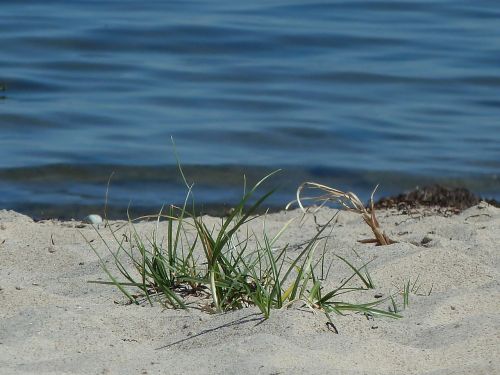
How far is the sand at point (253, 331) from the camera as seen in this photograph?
2707 mm

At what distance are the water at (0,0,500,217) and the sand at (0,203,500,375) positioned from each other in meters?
3.03

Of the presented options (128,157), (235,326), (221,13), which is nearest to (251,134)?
(128,157)

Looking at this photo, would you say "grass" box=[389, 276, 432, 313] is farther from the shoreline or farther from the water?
the water

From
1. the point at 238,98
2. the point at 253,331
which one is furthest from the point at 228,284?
the point at 238,98

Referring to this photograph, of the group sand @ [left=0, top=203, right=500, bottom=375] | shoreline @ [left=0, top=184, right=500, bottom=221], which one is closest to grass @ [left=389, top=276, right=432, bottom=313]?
sand @ [left=0, top=203, right=500, bottom=375]

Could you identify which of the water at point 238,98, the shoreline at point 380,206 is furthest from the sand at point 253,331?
the water at point 238,98

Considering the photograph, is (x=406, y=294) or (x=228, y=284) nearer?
(x=228, y=284)

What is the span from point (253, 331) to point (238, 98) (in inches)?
249

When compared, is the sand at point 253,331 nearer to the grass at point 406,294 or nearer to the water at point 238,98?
Answer: the grass at point 406,294

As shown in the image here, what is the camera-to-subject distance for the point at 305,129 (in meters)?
8.30

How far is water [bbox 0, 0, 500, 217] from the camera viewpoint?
23.9 feet

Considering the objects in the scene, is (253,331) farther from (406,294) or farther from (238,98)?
(238,98)

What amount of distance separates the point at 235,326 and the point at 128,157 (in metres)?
4.62

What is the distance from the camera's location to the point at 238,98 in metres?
9.14
